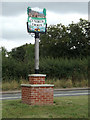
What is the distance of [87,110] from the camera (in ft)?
30.3

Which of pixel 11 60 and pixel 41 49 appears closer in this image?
pixel 11 60

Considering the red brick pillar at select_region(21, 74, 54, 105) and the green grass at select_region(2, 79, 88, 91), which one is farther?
the green grass at select_region(2, 79, 88, 91)

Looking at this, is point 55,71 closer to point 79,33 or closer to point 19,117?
point 79,33

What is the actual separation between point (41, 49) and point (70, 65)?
17.0m

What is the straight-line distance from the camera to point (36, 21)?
1128cm

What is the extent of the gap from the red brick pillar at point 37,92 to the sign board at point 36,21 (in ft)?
6.51

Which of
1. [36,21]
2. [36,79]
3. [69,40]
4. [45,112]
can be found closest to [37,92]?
[36,79]

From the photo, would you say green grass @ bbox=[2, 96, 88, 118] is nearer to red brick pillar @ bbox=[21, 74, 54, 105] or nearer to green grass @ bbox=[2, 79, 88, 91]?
red brick pillar @ bbox=[21, 74, 54, 105]

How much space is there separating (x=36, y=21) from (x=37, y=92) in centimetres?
294

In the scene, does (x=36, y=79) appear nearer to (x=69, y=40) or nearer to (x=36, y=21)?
(x=36, y=21)

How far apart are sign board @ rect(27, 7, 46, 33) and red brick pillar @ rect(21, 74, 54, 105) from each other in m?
1.98

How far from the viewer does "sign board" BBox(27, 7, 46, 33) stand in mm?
11188

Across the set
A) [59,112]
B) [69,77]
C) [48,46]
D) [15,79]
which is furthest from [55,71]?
[59,112]

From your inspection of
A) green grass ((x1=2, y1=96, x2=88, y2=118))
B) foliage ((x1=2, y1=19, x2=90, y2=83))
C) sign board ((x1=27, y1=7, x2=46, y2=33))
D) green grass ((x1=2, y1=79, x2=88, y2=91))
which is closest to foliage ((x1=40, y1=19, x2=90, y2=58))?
foliage ((x1=2, y1=19, x2=90, y2=83))
